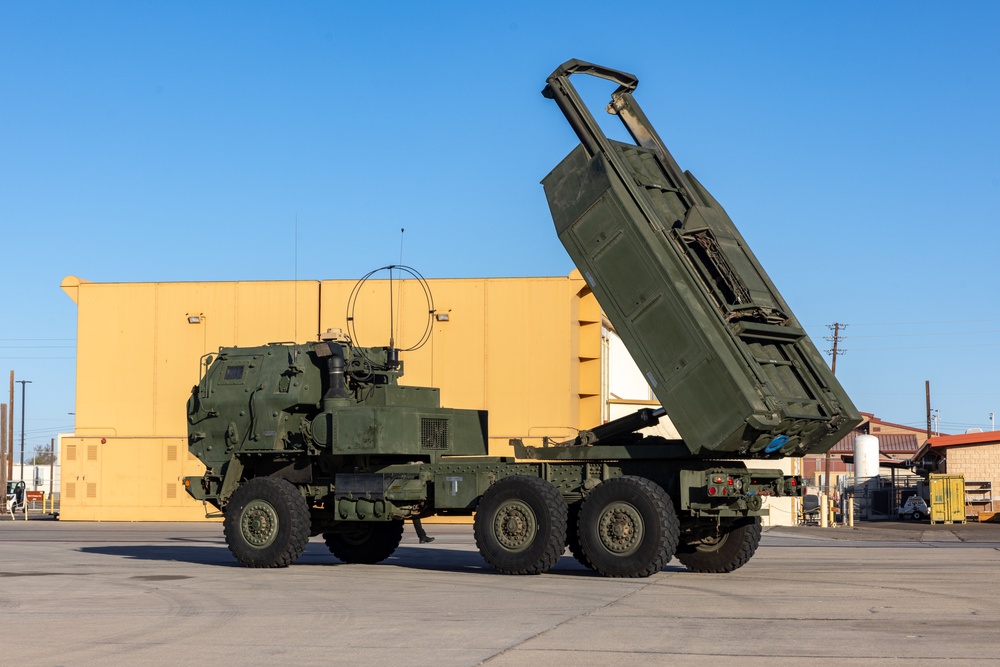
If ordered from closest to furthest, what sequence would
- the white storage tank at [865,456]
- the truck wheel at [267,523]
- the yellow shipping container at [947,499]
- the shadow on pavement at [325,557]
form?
the truck wheel at [267,523], the shadow on pavement at [325,557], the yellow shipping container at [947,499], the white storage tank at [865,456]

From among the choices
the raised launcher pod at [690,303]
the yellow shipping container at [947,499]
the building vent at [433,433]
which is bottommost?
the yellow shipping container at [947,499]

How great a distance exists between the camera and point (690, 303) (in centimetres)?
1553

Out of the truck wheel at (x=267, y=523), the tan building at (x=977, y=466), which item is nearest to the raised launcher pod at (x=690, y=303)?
the truck wheel at (x=267, y=523)

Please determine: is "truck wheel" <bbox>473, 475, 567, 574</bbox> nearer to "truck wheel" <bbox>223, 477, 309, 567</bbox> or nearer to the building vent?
the building vent

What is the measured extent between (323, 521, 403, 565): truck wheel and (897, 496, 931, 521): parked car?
34647 millimetres

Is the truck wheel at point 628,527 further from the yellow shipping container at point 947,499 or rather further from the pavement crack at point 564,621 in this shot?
the yellow shipping container at point 947,499

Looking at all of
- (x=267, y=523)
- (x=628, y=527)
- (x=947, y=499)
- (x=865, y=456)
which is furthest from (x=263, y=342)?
(x=865, y=456)

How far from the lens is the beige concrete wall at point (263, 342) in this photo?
37812mm

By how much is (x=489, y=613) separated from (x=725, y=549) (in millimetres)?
6012

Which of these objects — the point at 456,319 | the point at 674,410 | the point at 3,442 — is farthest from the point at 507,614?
the point at 3,442

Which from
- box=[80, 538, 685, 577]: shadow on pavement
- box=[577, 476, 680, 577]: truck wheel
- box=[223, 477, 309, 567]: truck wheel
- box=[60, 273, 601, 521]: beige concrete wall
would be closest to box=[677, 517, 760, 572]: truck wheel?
box=[80, 538, 685, 577]: shadow on pavement

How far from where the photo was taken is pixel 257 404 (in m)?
19.2

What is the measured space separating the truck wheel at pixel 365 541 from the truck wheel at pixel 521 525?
10.9 feet

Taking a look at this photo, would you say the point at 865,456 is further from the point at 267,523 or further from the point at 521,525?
the point at 521,525
